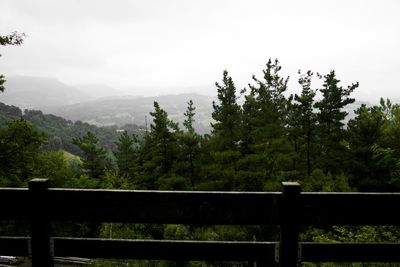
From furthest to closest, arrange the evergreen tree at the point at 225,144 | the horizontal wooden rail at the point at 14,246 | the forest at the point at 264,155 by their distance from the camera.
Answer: the evergreen tree at the point at 225,144 < the forest at the point at 264,155 < the horizontal wooden rail at the point at 14,246

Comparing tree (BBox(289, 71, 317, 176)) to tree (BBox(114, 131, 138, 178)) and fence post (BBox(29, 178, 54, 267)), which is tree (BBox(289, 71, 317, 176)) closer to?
tree (BBox(114, 131, 138, 178))

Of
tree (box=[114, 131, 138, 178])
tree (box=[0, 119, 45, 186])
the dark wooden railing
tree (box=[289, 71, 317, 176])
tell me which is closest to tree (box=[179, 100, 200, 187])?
tree (box=[289, 71, 317, 176])

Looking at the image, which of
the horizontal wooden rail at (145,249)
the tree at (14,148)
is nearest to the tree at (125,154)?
the tree at (14,148)

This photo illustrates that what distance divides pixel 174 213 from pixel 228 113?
33.1 m

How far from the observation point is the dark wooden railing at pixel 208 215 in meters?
3.44

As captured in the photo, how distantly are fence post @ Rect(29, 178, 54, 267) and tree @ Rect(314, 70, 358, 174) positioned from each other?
35380 millimetres

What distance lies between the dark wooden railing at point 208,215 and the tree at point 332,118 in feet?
113

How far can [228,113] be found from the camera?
36375 millimetres

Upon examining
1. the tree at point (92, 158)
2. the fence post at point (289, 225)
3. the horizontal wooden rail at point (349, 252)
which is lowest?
the tree at point (92, 158)

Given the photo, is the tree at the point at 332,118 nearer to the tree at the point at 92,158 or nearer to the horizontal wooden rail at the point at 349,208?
the tree at the point at 92,158

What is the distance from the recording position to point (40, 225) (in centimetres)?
354

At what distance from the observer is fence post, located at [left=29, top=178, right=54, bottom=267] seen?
351 centimetres

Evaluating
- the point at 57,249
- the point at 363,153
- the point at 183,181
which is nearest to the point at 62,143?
the point at 183,181

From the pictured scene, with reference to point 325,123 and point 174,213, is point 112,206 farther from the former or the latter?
point 325,123
